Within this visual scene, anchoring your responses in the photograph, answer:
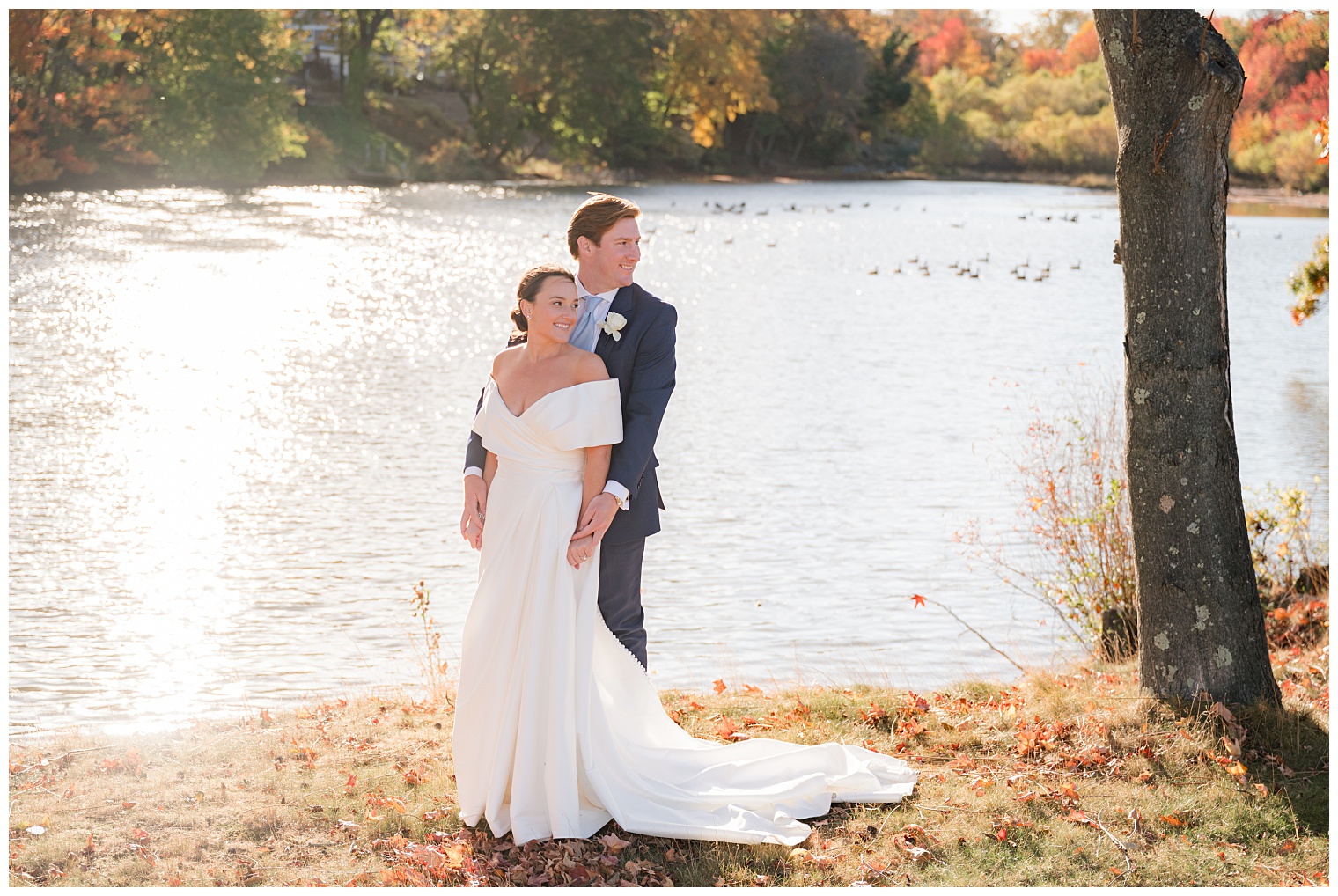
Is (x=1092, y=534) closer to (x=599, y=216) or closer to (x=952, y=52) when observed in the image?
(x=599, y=216)

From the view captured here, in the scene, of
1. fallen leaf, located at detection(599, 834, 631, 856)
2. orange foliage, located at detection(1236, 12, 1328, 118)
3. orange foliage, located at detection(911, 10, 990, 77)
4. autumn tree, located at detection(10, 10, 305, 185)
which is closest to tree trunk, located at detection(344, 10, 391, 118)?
autumn tree, located at detection(10, 10, 305, 185)

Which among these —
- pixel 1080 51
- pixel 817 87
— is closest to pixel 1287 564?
pixel 817 87

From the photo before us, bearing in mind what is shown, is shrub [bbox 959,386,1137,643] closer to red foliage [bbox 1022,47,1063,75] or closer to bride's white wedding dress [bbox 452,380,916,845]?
bride's white wedding dress [bbox 452,380,916,845]

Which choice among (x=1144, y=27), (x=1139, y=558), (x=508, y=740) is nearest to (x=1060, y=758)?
(x=1139, y=558)

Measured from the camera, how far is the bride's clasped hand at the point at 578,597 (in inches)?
157

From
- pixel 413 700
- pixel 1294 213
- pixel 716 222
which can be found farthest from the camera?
pixel 1294 213

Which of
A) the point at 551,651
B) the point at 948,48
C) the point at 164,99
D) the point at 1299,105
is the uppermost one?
the point at 948,48

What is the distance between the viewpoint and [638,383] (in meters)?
4.20

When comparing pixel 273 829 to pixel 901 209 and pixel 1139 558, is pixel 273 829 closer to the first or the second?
pixel 1139 558

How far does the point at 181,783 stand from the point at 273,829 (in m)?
0.59

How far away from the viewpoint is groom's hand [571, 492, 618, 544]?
4.04m

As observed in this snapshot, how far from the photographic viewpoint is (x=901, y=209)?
48094 millimetres

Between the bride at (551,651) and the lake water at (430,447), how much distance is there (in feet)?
9.46

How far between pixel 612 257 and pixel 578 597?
1.07 meters
